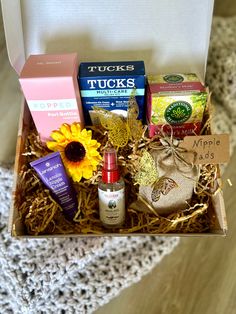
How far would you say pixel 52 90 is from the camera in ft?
2.65

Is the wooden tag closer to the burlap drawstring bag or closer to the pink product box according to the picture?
the burlap drawstring bag

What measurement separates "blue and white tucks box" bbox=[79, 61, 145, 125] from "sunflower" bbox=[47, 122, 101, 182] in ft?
0.21

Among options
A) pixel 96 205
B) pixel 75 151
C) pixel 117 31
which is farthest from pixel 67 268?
pixel 117 31

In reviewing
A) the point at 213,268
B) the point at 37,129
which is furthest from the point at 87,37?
the point at 213,268

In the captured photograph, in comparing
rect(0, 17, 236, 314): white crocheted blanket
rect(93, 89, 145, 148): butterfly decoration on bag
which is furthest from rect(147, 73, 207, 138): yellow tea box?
rect(0, 17, 236, 314): white crocheted blanket

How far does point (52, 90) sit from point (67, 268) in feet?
1.19

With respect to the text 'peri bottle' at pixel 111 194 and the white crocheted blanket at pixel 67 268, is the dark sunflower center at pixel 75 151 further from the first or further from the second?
the white crocheted blanket at pixel 67 268

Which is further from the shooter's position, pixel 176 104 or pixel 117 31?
pixel 117 31

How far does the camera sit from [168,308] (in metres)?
0.98

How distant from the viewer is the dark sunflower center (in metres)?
0.87

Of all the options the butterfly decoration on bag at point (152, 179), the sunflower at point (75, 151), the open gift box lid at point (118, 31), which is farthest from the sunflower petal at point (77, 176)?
the open gift box lid at point (118, 31)

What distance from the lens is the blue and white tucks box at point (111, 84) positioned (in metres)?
0.84

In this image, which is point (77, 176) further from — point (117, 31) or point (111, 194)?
point (117, 31)

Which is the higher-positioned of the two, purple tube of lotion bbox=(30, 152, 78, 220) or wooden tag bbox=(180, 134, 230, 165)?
wooden tag bbox=(180, 134, 230, 165)
